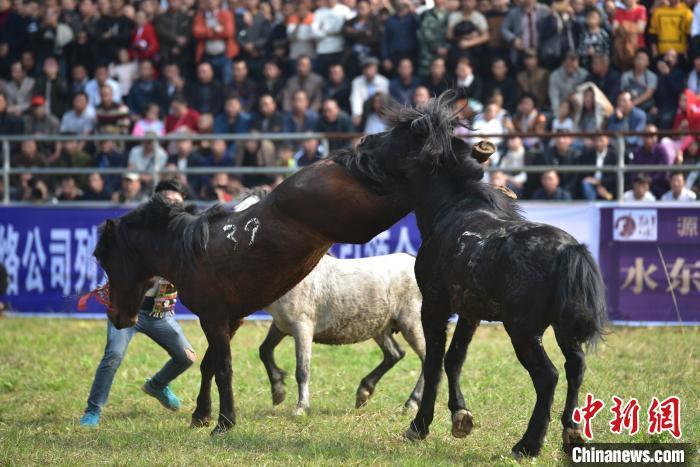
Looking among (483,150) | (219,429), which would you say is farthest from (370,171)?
(219,429)

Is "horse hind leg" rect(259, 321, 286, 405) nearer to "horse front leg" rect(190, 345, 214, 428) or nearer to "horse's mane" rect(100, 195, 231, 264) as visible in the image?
"horse front leg" rect(190, 345, 214, 428)

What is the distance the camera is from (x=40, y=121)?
697 inches

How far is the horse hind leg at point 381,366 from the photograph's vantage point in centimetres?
898

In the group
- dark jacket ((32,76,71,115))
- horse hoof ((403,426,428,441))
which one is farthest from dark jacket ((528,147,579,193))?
dark jacket ((32,76,71,115))

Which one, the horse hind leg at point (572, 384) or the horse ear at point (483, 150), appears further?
the horse ear at point (483, 150)

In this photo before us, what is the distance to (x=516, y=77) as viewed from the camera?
16.0 metres

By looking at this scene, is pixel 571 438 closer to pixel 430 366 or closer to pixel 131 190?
pixel 430 366

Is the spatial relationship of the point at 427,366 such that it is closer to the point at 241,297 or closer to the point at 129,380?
the point at 241,297

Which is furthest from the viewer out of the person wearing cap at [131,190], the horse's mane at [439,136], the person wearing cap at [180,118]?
the person wearing cap at [180,118]

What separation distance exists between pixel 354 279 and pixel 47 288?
22.4 feet

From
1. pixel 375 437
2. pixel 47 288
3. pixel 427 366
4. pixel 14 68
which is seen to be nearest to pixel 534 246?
pixel 427 366

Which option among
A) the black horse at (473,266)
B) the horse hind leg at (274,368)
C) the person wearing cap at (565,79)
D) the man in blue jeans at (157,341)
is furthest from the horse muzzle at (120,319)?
the person wearing cap at (565,79)

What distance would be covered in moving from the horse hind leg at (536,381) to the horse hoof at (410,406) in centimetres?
236

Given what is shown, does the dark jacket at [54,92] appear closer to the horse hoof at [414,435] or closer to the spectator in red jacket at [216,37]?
the spectator in red jacket at [216,37]
